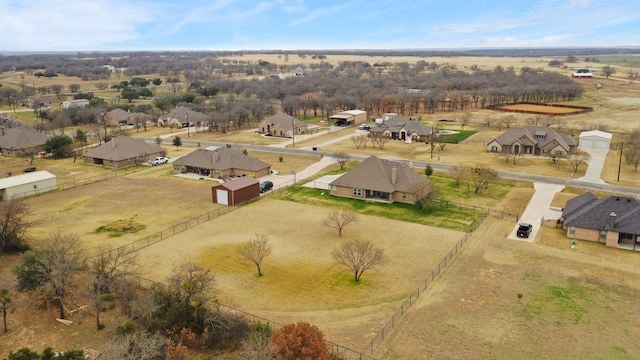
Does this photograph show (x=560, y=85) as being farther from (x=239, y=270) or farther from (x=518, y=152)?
(x=239, y=270)

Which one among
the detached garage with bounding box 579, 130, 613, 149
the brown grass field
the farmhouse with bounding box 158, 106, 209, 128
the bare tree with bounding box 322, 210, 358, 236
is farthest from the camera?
the farmhouse with bounding box 158, 106, 209, 128

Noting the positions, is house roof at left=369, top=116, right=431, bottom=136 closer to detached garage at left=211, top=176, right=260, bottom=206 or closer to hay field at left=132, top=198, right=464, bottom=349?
detached garage at left=211, top=176, right=260, bottom=206

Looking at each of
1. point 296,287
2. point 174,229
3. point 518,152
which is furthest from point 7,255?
point 518,152

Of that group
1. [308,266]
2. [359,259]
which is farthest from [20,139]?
[359,259]

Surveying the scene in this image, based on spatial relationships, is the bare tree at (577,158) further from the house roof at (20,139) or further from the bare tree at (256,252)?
the house roof at (20,139)

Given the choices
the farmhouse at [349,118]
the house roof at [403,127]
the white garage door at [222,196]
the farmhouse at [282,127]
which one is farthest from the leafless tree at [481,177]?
the farmhouse at [349,118]

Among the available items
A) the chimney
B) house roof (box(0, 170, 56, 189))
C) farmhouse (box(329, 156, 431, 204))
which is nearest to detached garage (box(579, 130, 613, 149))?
farmhouse (box(329, 156, 431, 204))
